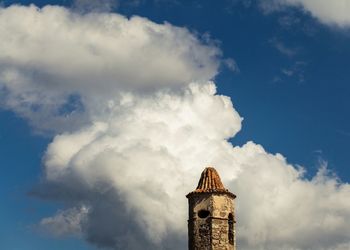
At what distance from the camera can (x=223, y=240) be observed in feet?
135

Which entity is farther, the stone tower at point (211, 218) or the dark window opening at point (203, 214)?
the dark window opening at point (203, 214)

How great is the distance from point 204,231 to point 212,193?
2.20 meters

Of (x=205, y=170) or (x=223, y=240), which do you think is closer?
(x=223, y=240)

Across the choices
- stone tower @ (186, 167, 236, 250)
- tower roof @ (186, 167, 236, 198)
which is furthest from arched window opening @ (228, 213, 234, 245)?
tower roof @ (186, 167, 236, 198)

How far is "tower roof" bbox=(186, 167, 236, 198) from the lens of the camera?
4225 centimetres

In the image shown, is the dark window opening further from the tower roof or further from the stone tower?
the tower roof

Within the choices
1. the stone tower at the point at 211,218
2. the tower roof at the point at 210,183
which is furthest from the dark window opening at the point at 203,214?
the tower roof at the point at 210,183

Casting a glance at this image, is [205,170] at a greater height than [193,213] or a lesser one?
greater

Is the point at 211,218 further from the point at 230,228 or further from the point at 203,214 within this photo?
the point at 230,228

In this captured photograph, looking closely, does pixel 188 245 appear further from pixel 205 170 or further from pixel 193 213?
pixel 205 170

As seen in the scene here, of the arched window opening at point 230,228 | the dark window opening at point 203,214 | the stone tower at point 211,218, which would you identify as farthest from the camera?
the arched window opening at point 230,228

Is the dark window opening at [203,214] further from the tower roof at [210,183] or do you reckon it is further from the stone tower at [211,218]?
the tower roof at [210,183]

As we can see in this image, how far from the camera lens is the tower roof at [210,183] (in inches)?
1663

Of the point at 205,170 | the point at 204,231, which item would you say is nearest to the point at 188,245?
the point at 204,231
